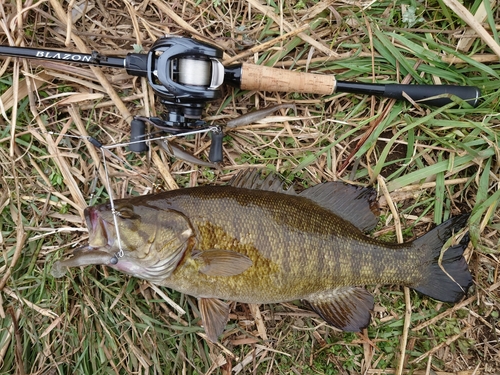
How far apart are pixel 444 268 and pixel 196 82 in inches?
82.7

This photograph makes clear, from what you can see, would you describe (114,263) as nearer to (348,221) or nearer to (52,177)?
(52,177)

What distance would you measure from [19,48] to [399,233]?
9.53ft

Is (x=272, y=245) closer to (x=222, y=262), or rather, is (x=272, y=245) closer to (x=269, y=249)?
(x=269, y=249)

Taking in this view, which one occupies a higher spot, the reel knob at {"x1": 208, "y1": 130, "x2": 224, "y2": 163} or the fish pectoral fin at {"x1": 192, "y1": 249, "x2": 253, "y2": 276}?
the reel knob at {"x1": 208, "y1": 130, "x2": 224, "y2": 163}

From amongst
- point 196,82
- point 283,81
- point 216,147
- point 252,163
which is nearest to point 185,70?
point 196,82

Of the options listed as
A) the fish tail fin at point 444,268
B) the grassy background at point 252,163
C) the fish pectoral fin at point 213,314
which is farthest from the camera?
the grassy background at point 252,163

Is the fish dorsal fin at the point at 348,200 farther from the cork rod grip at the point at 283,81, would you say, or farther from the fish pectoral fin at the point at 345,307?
the cork rod grip at the point at 283,81

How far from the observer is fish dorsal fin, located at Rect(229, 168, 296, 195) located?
8.46ft

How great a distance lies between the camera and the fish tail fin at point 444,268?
8.74 feet

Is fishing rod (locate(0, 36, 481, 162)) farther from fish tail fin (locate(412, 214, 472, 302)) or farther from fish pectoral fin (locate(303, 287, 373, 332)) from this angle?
fish pectoral fin (locate(303, 287, 373, 332))

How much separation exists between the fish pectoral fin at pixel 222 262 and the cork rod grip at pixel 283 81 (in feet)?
3.69

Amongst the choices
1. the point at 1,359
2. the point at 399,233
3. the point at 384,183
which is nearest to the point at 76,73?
the point at 1,359

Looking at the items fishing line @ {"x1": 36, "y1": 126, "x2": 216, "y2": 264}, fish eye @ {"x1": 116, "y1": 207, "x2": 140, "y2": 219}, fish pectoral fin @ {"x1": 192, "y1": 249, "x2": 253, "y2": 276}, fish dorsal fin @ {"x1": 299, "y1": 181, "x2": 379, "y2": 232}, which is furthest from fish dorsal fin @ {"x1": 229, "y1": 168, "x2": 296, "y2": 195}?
fish eye @ {"x1": 116, "y1": 207, "x2": 140, "y2": 219}

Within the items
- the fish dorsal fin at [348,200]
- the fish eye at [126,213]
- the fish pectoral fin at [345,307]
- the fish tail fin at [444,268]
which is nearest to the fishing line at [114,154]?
the fish eye at [126,213]
